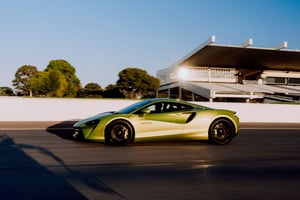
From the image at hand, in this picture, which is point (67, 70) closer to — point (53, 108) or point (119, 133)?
point (53, 108)

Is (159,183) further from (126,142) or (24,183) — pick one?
(126,142)

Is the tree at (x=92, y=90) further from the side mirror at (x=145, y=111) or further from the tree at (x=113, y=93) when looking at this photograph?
the side mirror at (x=145, y=111)

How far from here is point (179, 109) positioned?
8.80 meters

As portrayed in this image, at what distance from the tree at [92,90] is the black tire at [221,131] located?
1616 inches

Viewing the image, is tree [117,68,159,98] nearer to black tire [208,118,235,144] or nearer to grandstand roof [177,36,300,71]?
grandstand roof [177,36,300,71]

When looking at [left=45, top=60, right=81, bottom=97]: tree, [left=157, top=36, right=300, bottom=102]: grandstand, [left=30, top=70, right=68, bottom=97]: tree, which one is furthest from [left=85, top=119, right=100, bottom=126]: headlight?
[left=45, top=60, right=81, bottom=97]: tree

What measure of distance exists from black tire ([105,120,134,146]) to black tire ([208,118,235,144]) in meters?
2.24

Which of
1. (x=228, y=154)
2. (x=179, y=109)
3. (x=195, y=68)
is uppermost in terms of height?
(x=195, y=68)

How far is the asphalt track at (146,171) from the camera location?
4.34 metres

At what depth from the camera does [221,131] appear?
356 inches

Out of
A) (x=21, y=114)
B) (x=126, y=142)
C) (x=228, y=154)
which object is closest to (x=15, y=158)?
(x=126, y=142)

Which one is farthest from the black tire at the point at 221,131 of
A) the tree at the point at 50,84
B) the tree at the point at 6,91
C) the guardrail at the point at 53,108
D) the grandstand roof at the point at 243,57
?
the tree at the point at 6,91

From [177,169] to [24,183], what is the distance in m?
2.57

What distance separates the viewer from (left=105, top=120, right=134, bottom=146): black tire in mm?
8180
